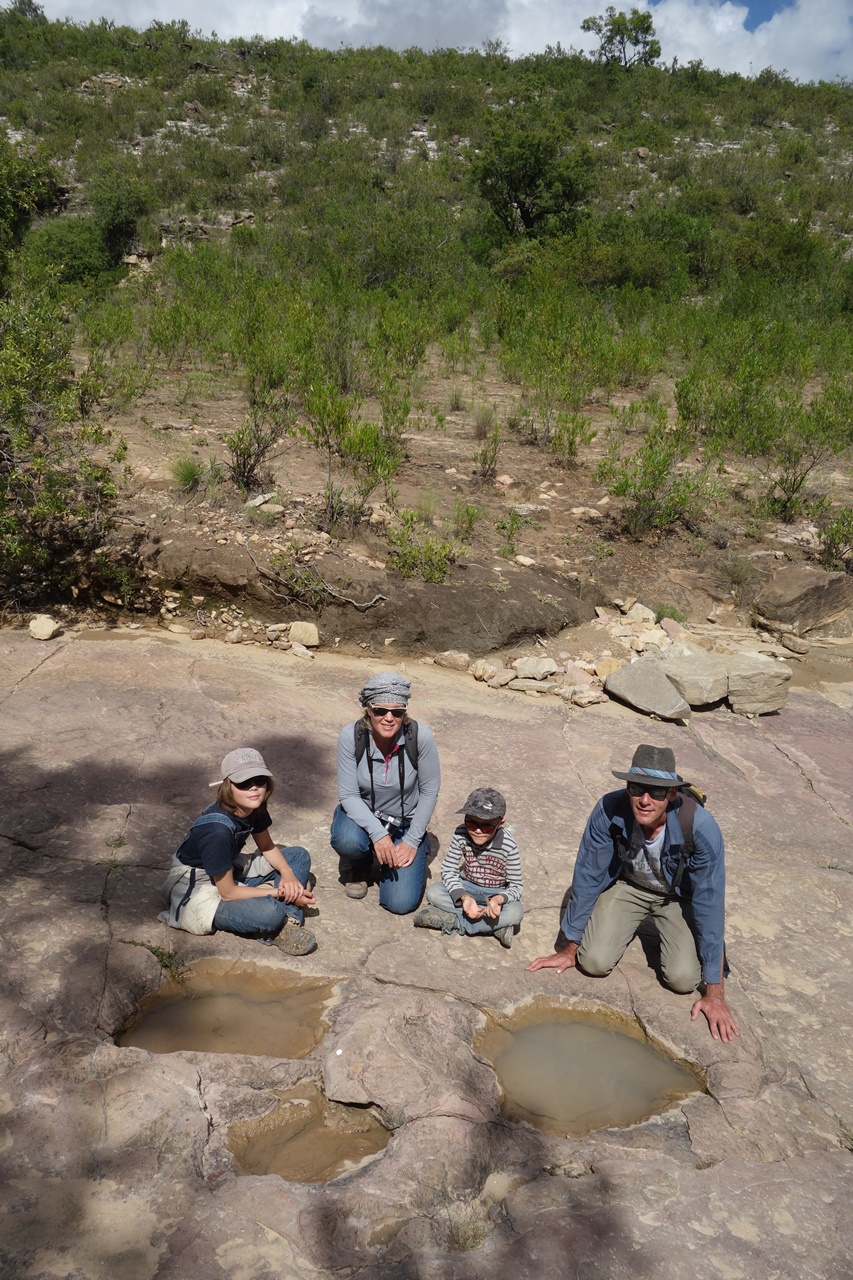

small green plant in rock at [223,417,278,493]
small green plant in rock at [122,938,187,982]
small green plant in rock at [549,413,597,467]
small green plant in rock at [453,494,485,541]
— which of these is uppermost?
small green plant in rock at [549,413,597,467]

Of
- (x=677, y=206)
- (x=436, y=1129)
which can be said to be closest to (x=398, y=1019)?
(x=436, y=1129)

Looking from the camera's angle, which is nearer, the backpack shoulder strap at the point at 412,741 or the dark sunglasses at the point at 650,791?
the dark sunglasses at the point at 650,791

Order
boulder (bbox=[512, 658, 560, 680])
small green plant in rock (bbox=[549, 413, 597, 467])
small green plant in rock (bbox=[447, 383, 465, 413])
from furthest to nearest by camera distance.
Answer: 1. small green plant in rock (bbox=[447, 383, 465, 413])
2. small green plant in rock (bbox=[549, 413, 597, 467])
3. boulder (bbox=[512, 658, 560, 680])

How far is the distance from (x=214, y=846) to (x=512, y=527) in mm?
5534

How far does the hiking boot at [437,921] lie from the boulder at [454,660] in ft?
10.1

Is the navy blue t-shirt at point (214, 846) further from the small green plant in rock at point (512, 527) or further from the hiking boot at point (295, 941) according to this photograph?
the small green plant in rock at point (512, 527)

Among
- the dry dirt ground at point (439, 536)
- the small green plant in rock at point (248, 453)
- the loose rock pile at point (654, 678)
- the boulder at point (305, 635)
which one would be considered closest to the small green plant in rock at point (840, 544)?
the dry dirt ground at point (439, 536)

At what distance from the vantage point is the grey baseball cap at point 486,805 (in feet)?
11.5

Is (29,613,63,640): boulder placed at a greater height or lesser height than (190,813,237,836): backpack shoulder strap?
lesser

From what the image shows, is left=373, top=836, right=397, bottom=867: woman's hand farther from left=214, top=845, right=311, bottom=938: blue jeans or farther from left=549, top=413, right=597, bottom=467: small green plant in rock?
left=549, top=413, right=597, bottom=467: small green plant in rock

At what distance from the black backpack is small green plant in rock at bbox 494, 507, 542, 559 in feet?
15.3

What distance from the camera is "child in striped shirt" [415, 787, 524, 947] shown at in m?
3.56

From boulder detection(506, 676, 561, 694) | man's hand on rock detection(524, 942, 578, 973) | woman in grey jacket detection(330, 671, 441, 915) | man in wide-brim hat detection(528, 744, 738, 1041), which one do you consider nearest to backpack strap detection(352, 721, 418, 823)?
woman in grey jacket detection(330, 671, 441, 915)

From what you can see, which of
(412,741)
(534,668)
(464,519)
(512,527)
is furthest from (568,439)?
(412,741)
